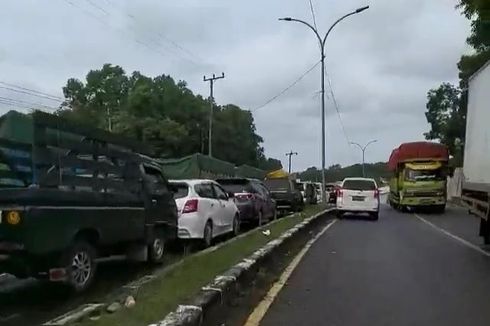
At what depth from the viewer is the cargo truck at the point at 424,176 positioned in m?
35.2

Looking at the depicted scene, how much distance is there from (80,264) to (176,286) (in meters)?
1.51

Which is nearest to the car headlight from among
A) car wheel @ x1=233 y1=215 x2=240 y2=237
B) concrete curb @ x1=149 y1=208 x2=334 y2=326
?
concrete curb @ x1=149 y1=208 x2=334 y2=326

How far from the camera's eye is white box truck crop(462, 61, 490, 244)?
1377cm

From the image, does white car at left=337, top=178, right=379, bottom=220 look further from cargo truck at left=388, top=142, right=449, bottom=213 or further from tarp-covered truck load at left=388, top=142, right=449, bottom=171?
tarp-covered truck load at left=388, top=142, right=449, bottom=171

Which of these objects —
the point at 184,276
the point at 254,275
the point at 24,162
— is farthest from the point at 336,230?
the point at 24,162

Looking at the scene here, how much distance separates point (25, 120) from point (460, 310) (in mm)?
5755

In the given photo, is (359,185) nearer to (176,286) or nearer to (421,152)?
(421,152)

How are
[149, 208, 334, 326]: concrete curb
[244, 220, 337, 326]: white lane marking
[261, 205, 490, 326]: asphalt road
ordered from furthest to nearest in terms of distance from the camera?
[261, 205, 490, 326]: asphalt road → [244, 220, 337, 326]: white lane marking → [149, 208, 334, 326]: concrete curb

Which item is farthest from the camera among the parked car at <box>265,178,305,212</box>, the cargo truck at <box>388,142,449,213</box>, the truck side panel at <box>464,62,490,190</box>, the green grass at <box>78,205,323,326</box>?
the cargo truck at <box>388,142,449,213</box>

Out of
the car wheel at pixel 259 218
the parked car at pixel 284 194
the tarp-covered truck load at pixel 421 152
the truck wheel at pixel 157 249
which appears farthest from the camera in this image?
the tarp-covered truck load at pixel 421 152

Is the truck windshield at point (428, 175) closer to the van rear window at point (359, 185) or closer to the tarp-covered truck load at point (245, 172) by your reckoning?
the van rear window at point (359, 185)

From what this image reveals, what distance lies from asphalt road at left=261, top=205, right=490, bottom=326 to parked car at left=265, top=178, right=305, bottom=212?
14.7 metres

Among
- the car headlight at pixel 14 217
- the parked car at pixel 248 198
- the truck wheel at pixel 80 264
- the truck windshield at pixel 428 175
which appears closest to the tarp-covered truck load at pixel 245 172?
the truck windshield at pixel 428 175

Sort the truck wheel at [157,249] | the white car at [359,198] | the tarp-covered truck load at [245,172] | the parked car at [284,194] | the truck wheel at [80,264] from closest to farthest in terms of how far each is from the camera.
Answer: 1. the truck wheel at [80,264]
2. the truck wheel at [157,249]
3. the white car at [359,198]
4. the parked car at [284,194]
5. the tarp-covered truck load at [245,172]
